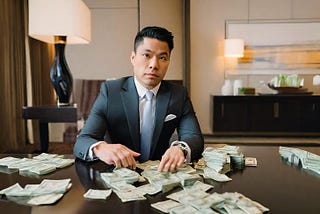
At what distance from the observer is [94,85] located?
4.41 meters

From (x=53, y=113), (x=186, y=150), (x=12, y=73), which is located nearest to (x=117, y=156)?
(x=186, y=150)

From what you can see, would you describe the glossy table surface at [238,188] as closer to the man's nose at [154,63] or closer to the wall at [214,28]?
the man's nose at [154,63]

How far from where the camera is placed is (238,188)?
0.87m

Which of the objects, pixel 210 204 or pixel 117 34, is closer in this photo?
pixel 210 204

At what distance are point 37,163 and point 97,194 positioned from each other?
1.33ft

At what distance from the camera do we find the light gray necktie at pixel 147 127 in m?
1.36

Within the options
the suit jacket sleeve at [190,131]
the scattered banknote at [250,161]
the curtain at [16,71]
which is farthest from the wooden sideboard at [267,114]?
the scattered banknote at [250,161]

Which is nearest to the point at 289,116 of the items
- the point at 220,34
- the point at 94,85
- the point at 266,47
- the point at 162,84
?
the point at 266,47

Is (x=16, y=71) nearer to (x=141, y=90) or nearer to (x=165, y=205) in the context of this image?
(x=141, y=90)

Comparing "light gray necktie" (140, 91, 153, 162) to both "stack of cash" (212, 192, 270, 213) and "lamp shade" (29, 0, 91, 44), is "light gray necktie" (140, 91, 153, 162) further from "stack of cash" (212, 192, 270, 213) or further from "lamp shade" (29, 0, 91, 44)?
"lamp shade" (29, 0, 91, 44)

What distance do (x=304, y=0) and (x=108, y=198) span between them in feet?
16.3

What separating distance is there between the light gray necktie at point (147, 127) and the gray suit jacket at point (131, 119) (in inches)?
0.9

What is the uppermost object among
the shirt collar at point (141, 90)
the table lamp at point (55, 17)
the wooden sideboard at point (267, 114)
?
the table lamp at point (55, 17)

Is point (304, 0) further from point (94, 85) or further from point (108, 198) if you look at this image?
point (108, 198)
